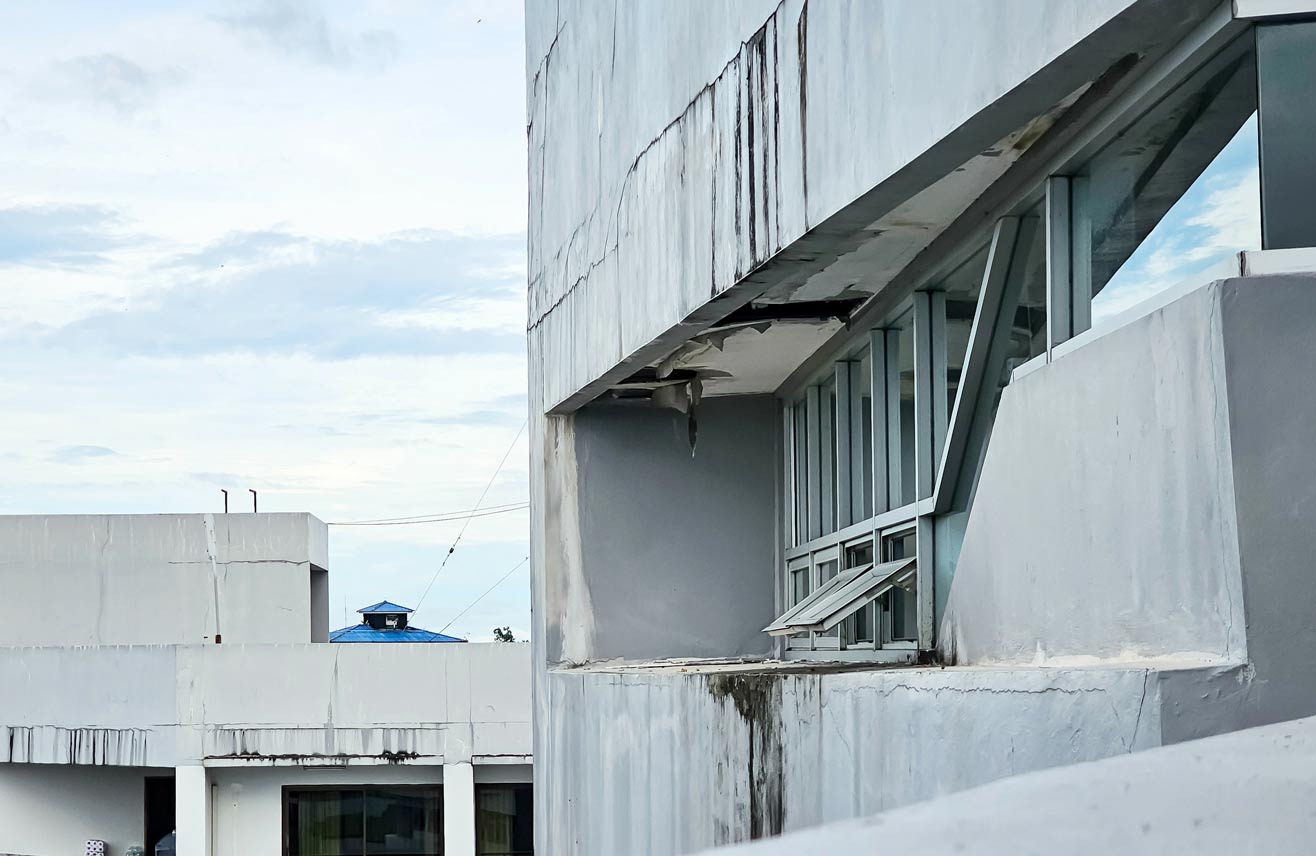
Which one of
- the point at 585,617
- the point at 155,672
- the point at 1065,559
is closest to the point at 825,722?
the point at 1065,559

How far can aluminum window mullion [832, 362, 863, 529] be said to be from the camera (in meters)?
10.6

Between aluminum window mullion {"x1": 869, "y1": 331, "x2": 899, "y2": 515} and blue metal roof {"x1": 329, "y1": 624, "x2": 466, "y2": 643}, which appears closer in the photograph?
aluminum window mullion {"x1": 869, "y1": 331, "x2": 899, "y2": 515}

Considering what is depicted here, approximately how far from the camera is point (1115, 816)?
2.17 meters

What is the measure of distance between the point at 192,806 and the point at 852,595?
1579 cm

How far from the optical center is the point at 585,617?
40.7 ft

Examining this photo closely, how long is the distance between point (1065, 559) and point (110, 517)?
27701mm

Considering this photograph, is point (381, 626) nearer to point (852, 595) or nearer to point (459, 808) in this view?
point (459, 808)

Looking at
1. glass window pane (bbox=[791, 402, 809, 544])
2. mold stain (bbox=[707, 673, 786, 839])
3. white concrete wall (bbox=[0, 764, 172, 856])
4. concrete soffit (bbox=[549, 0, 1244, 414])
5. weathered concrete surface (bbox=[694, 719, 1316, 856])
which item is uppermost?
concrete soffit (bbox=[549, 0, 1244, 414])

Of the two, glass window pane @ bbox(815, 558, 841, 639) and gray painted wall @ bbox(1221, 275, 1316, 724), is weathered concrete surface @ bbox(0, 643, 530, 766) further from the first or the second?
gray painted wall @ bbox(1221, 275, 1316, 724)

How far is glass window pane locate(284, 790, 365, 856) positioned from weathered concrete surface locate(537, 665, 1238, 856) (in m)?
11.6

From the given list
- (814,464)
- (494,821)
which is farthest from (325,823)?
(814,464)

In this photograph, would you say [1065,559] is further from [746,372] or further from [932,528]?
[746,372]

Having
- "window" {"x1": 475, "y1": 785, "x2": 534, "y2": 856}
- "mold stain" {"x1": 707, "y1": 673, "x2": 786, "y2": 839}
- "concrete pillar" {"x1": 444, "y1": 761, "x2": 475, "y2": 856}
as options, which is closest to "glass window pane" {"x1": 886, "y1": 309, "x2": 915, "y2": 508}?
"mold stain" {"x1": 707, "y1": 673, "x2": 786, "y2": 839}

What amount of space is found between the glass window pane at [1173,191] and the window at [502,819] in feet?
60.1
